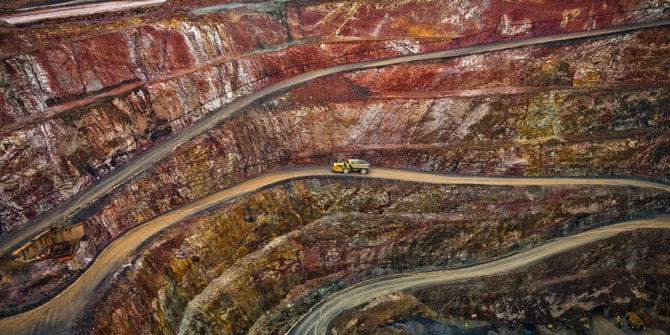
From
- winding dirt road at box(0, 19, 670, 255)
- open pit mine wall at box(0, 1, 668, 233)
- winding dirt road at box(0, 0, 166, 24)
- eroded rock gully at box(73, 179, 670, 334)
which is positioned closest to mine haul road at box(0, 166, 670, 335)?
eroded rock gully at box(73, 179, 670, 334)

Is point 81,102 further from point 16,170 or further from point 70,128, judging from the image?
point 16,170

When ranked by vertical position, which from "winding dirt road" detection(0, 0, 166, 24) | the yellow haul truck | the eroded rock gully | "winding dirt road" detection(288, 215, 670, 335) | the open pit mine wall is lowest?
"winding dirt road" detection(288, 215, 670, 335)

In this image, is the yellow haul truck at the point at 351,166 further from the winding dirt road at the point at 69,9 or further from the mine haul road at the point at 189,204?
the winding dirt road at the point at 69,9

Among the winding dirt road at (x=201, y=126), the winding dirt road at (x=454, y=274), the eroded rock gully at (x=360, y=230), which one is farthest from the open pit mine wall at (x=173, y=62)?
the winding dirt road at (x=454, y=274)

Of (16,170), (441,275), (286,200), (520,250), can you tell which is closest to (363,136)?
(286,200)

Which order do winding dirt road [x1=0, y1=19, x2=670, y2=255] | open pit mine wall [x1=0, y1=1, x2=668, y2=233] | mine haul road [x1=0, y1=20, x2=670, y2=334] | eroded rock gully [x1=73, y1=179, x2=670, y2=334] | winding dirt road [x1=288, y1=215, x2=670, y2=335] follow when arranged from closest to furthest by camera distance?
→ mine haul road [x1=0, y1=20, x2=670, y2=334], winding dirt road [x1=0, y1=19, x2=670, y2=255], open pit mine wall [x1=0, y1=1, x2=668, y2=233], eroded rock gully [x1=73, y1=179, x2=670, y2=334], winding dirt road [x1=288, y1=215, x2=670, y2=335]

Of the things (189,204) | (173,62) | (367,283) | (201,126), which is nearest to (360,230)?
(367,283)

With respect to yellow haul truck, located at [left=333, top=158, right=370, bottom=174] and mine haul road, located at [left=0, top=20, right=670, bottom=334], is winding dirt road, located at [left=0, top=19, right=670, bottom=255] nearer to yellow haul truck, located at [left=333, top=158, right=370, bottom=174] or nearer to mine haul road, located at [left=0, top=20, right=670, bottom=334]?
mine haul road, located at [left=0, top=20, right=670, bottom=334]
